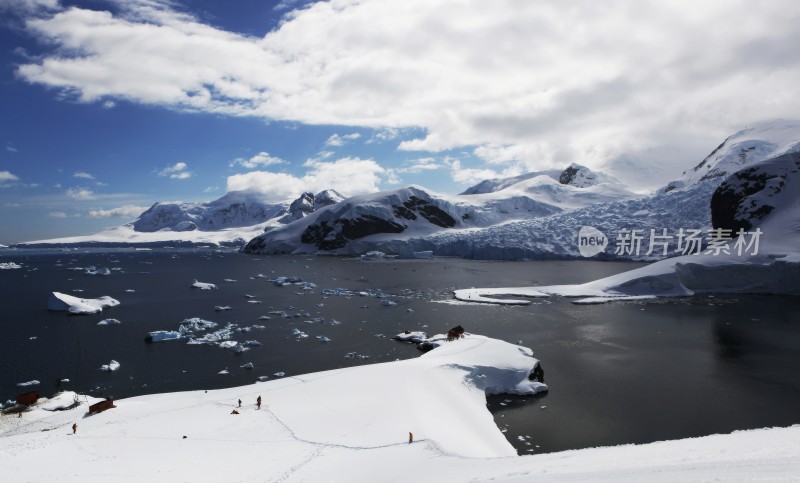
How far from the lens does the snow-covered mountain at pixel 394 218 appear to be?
461 feet

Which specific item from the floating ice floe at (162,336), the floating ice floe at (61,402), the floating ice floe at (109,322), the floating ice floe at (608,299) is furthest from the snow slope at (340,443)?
the floating ice floe at (608,299)

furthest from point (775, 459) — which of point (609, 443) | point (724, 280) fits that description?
point (724, 280)

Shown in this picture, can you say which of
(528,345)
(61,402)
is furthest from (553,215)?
(61,402)

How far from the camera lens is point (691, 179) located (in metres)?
162

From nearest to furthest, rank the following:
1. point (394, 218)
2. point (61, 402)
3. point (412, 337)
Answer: point (61, 402)
point (412, 337)
point (394, 218)

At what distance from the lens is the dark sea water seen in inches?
952

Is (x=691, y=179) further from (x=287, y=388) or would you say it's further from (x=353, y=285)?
(x=287, y=388)

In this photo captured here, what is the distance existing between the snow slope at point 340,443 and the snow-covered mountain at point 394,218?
105 meters

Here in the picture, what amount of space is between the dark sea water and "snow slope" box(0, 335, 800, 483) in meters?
3.81

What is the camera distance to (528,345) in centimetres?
3794

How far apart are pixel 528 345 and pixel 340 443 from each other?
76.4 ft

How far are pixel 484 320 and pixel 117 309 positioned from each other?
40.7 m

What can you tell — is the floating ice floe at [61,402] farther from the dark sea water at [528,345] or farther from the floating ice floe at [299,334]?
the floating ice floe at [299,334]

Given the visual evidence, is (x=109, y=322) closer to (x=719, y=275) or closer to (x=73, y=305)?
(x=73, y=305)
